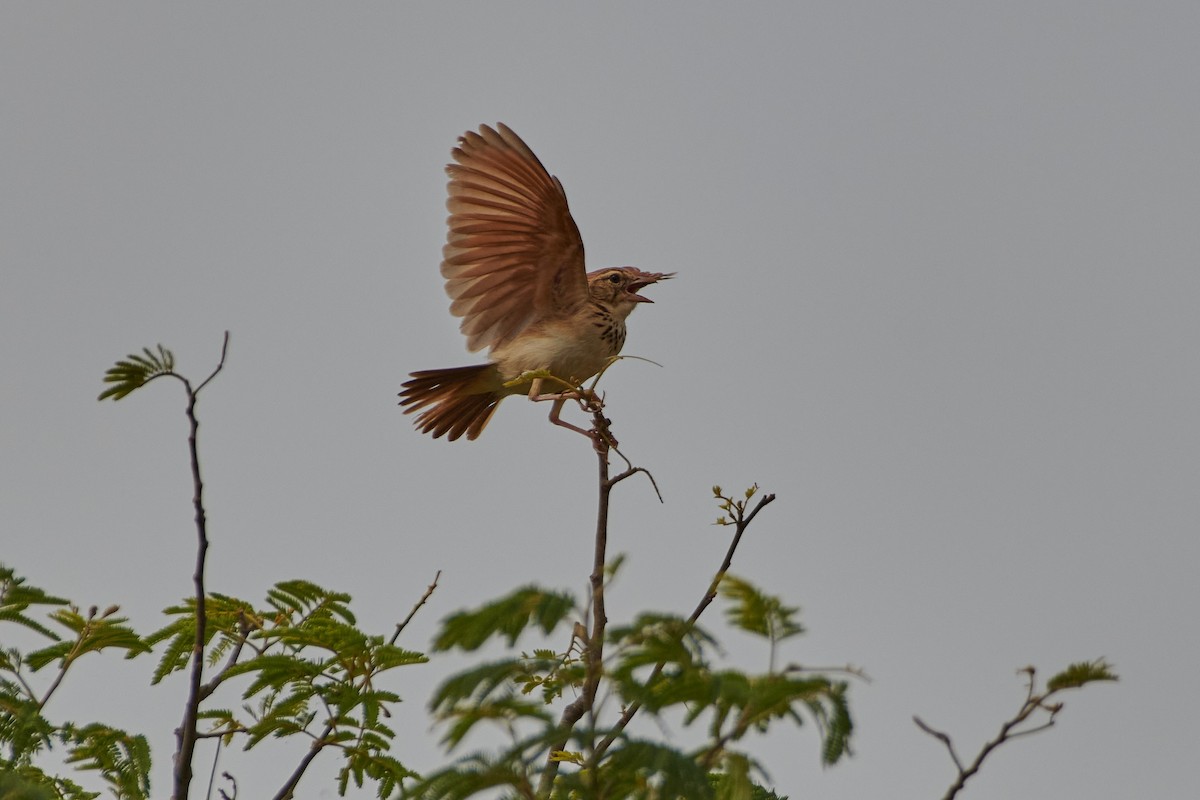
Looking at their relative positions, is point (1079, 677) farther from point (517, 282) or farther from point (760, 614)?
point (517, 282)

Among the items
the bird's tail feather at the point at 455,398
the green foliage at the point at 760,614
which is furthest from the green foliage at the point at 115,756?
the bird's tail feather at the point at 455,398

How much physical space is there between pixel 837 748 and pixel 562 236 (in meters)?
5.26

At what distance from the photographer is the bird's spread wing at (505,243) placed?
7602 millimetres

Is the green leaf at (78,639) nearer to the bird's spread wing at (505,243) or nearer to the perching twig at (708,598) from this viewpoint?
the perching twig at (708,598)

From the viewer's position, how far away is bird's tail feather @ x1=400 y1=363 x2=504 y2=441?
309 inches

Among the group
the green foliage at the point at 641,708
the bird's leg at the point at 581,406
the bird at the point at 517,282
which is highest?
the bird at the point at 517,282

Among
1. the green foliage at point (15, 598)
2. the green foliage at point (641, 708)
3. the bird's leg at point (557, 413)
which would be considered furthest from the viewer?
the bird's leg at point (557, 413)

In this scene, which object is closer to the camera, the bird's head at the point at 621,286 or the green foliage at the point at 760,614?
the green foliage at the point at 760,614

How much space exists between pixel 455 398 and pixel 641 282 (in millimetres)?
1259

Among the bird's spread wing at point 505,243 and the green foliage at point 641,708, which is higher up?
the bird's spread wing at point 505,243

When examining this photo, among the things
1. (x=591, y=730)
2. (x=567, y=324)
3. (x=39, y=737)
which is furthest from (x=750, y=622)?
(x=567, y=324)

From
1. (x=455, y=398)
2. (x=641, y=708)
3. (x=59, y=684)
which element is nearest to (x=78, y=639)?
(x=59, y=684)

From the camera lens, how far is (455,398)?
8039 mm

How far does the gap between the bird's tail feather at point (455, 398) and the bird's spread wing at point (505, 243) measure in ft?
0.68
